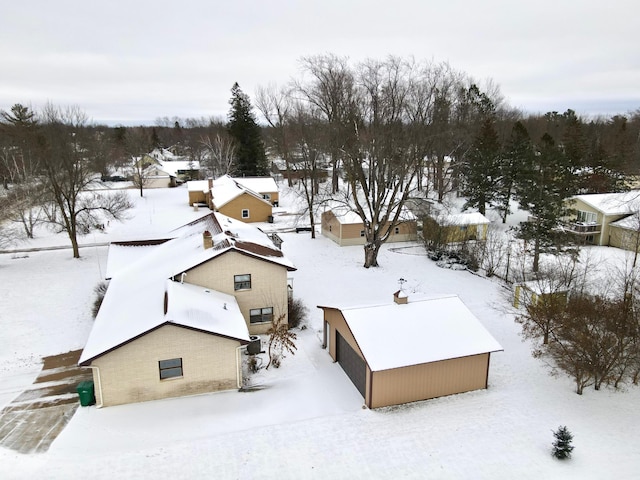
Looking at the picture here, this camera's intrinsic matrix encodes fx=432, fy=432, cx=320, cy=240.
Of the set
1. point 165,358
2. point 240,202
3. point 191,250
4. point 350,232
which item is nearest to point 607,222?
point 350,232

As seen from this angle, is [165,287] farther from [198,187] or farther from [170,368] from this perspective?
[198,187]

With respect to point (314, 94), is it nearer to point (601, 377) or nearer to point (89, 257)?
point (89, 257)

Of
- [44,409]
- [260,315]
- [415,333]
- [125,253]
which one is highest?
[125,253]

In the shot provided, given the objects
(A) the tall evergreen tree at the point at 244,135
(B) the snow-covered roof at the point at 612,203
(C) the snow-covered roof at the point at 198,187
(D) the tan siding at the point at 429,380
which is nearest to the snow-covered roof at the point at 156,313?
(D) the tan siding at the point at 429,380

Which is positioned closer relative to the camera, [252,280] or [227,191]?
[252,280]

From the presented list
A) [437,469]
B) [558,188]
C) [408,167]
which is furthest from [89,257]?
[558,188]

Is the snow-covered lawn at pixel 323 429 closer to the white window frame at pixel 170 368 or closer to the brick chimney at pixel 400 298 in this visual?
the white window frame at pixel 170 368
